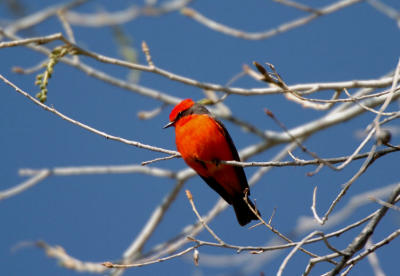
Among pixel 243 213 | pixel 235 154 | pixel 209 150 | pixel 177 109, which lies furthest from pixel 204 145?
pixel 243 213

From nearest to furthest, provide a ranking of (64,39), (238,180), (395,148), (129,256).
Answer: (395,148)
(64,39)
(238,180)
(129,256)

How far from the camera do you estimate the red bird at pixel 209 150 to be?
518cm

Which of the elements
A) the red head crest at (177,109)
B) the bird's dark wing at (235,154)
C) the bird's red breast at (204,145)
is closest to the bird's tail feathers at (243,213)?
the bird's dark wing at (235,154)

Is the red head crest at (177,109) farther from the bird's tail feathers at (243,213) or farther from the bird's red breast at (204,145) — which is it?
the bird's tail feathers at (243,213)

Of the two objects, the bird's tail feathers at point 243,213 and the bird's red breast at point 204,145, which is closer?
the bird's red breast at point 204,145

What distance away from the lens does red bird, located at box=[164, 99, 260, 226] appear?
518 centimetres

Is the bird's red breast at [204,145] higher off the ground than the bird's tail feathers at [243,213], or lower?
higher

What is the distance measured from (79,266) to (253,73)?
2280 mm

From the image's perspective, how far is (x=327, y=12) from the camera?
5789mm

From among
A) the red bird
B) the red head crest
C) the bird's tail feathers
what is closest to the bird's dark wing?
the red bird

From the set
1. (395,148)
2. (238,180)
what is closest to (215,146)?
(238,180)

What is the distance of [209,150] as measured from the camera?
5211 mm

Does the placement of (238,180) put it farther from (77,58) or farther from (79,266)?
(77,58)

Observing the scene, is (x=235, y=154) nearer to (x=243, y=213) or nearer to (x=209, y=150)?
(x=209, y=150)
